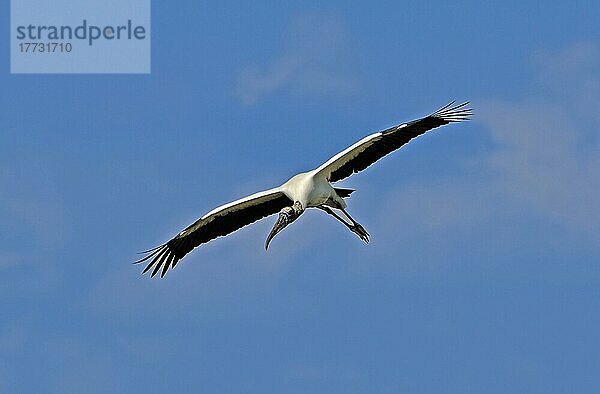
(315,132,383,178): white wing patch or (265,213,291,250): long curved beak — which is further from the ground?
(315,132,383,178): white wing patch

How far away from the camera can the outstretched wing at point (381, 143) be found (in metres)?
33.3

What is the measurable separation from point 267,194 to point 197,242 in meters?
2.14

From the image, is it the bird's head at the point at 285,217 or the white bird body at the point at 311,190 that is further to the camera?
the bird's head at the point at 285,217

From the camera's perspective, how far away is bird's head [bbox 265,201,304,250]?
33.2 m

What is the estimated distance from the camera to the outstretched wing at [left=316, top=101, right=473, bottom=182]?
33312 millimetres

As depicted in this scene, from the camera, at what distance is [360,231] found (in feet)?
116

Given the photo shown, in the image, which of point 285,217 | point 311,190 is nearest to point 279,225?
point 285,217

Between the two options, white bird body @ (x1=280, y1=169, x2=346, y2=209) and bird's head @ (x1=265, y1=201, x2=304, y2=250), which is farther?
A: bird's head @ (x1=265, y1=201, x2=304, y2=250)

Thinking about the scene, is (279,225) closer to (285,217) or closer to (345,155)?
(285,217)

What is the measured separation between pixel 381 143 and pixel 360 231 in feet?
8.13

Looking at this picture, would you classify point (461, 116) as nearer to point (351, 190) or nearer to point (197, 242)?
point (351, 190)

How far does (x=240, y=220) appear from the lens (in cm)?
3456

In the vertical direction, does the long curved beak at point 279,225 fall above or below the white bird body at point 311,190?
below

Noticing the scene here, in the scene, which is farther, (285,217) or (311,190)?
(285,217)
